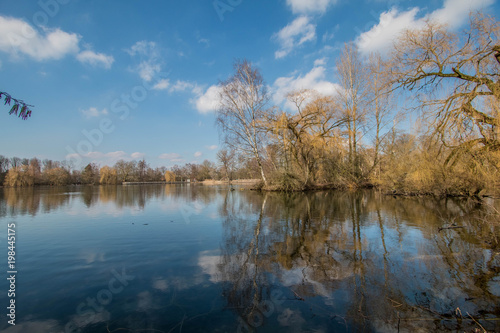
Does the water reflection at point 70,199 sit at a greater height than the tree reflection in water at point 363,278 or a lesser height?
lesser

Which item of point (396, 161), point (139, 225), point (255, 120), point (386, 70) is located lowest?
point (139, 225)

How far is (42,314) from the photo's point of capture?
2881 mm

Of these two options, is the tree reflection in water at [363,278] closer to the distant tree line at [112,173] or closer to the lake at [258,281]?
the lake at [258,281]

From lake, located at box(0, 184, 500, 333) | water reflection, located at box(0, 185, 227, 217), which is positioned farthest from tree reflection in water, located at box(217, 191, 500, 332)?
water reflection, located at box(0, 185, 227, 217)

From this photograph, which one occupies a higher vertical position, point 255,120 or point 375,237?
point 255,120

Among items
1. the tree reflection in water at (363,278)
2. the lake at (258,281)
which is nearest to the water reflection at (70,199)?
the lake at (258,281)

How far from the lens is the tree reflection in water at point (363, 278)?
2730 millimetres

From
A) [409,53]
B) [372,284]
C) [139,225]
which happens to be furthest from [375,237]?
[139,225]

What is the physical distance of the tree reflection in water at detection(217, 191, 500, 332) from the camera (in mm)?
2730

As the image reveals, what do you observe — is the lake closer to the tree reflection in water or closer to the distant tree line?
the tree reflection in water

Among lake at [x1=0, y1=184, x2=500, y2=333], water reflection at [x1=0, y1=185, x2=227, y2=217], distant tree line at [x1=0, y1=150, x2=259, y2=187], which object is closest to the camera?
lake at [x1=0, y1=184, x2=500, y2=333]

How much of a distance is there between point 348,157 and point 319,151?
3.90 m

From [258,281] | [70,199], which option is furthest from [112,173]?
[258,281]

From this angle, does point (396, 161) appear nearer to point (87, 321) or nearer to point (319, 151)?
point (319, 151)
